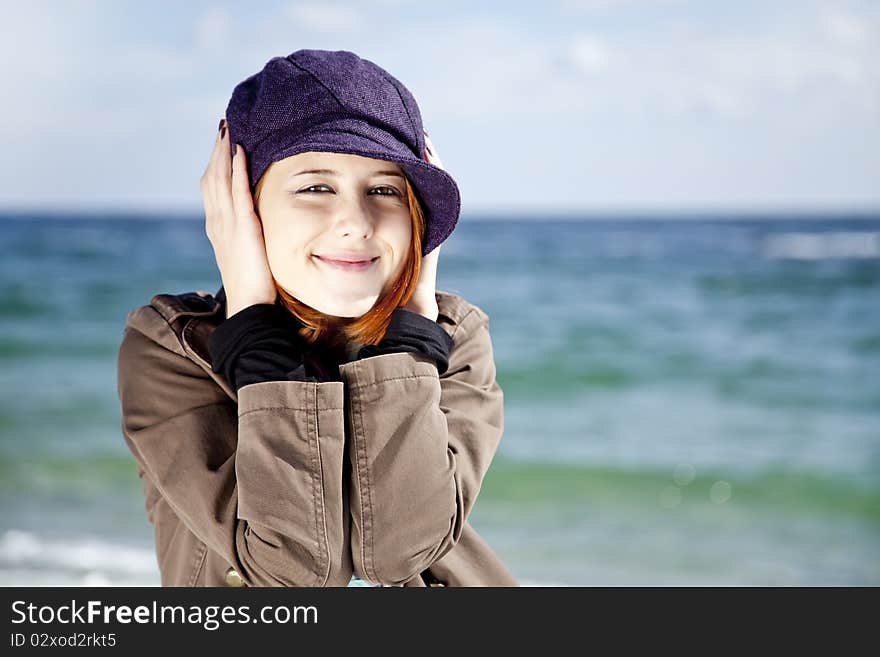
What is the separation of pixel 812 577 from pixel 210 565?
13.8 feet

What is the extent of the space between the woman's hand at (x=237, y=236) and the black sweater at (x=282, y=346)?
0.11 feet

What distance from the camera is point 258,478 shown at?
147 cm

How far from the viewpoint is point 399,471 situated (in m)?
1.49

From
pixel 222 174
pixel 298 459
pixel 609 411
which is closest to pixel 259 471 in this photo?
pixel 298 459

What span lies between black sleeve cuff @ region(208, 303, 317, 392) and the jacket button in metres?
0.32

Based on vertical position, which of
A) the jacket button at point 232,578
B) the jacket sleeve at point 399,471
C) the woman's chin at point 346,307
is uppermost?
the woman's chin at point 346,307

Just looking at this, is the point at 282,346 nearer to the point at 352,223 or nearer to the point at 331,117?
the point at 352,223

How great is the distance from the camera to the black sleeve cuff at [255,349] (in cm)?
153

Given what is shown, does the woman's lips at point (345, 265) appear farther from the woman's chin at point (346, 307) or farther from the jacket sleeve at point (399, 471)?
the jacket sleeve at point (399, 471)

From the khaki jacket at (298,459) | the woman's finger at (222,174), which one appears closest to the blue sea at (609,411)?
the khaki jacket at (298,459)

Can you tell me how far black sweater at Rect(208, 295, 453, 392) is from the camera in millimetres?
1538

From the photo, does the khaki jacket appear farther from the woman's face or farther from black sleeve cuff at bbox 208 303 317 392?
the woman's face
